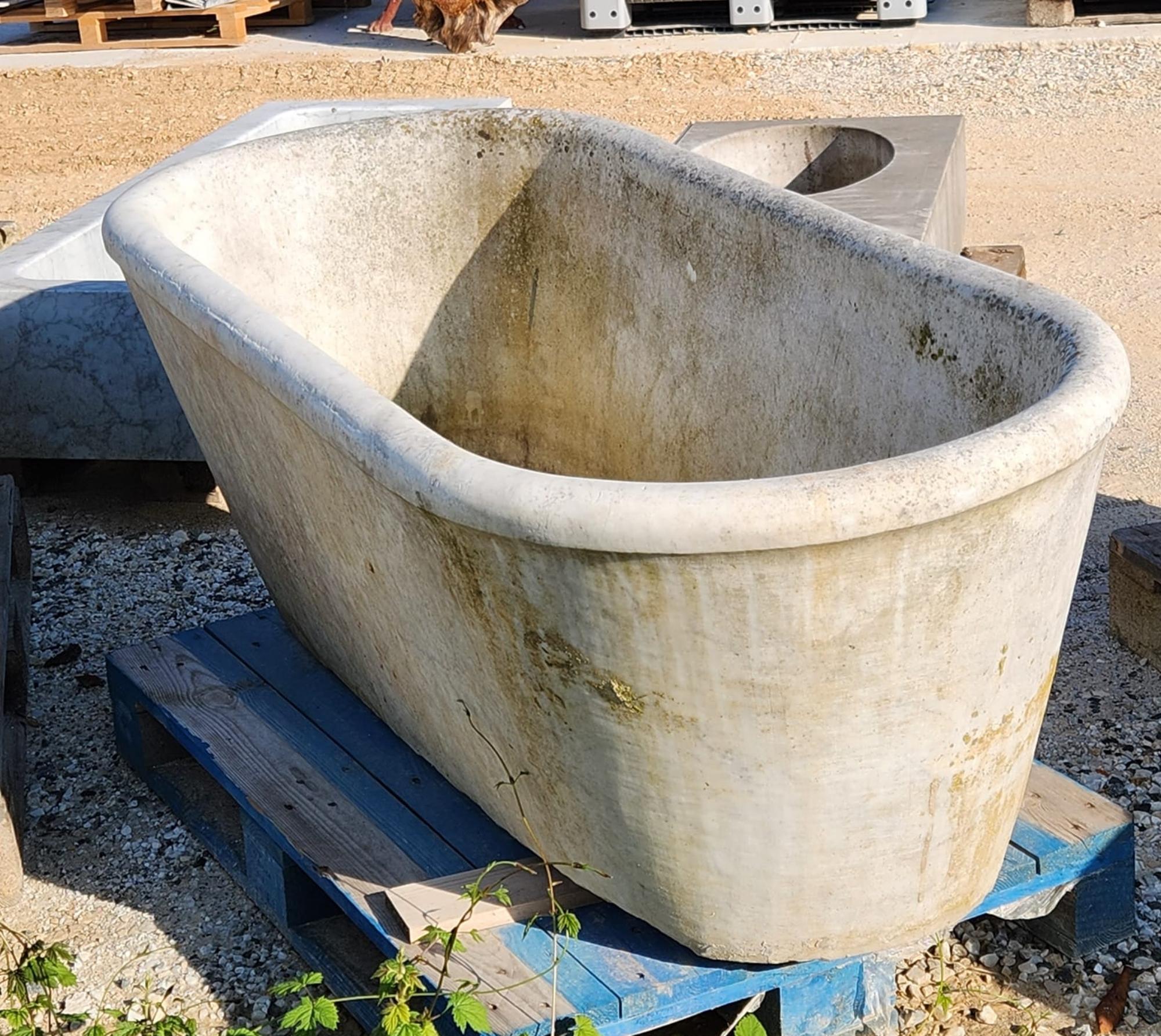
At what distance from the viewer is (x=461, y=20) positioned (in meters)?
8.77

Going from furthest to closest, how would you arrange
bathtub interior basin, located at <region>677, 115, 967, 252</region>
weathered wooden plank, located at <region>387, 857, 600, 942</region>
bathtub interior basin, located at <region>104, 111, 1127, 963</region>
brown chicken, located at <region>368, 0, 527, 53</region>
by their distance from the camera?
brown chicken, located at <region>368, 0, 527, 53</region> < bathtub interior basin, located at <region>677, 115, 967, 252</region> < weathered wooden plank, located at <region>387, 857, 600, 942</region> < bathtub interior basin, located at <region>104, 111, 1127, 963</region>

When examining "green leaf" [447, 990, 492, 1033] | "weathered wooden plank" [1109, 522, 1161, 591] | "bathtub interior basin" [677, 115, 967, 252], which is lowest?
"green leaf" [447, 990, 492, 1033]

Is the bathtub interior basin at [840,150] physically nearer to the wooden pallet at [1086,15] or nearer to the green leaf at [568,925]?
the green leaf at [568,925]

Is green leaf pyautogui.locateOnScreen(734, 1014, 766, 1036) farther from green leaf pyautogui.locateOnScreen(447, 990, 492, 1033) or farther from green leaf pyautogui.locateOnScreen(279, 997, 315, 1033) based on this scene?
green leaf pyautogui.locateOnScreen(279, 997, 315, 1033)

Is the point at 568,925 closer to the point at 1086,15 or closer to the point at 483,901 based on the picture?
the point at 483,901

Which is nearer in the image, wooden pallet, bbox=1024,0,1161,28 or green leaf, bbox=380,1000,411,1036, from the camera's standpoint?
green leaf, bbox=380,1000,411,1036

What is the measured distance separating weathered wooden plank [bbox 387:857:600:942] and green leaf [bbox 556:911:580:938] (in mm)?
52

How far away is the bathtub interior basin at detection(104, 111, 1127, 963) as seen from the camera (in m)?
1.59

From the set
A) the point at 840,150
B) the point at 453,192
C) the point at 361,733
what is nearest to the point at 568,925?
the point at 361,733

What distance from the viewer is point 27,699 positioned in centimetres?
314

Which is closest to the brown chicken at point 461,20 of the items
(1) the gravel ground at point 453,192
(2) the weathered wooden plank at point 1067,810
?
(1) the gravel ground at point 453,192

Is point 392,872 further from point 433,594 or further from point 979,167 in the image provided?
point 979,167

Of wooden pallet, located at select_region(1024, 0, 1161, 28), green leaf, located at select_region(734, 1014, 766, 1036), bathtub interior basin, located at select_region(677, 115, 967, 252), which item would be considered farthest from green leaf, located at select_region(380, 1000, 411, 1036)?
wooden pallet, located at select_region(1024, 0, 1161, 28)

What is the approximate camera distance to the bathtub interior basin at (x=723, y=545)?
1595mm
